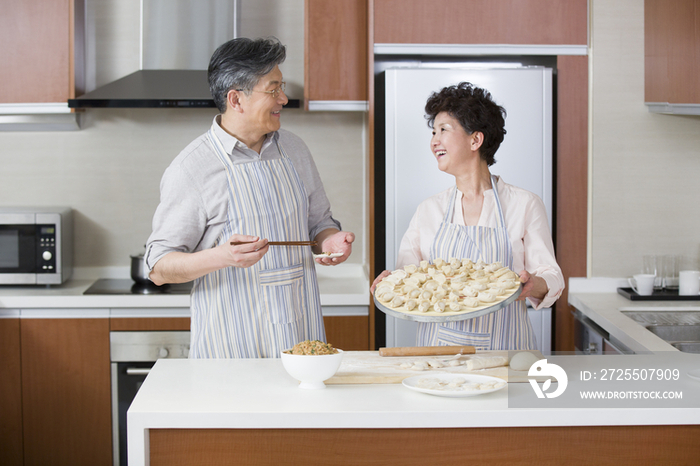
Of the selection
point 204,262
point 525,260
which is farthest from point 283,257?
point 525,260

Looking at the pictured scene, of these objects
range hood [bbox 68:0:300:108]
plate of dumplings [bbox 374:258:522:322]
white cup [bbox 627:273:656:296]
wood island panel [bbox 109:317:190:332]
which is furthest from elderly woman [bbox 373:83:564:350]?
range hood [bbox 68:0:300:108]

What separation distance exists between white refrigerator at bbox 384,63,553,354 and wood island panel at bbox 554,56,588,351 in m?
0.11

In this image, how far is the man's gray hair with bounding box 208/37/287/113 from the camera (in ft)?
5.84

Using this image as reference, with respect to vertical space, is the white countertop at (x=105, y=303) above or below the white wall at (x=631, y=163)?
→ below

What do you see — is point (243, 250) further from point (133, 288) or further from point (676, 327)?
point (676, 327)

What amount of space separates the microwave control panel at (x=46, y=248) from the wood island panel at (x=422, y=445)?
1.85 m

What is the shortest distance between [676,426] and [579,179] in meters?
1.47

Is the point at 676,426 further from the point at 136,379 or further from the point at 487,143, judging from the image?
the point at 136,379

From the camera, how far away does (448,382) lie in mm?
1420

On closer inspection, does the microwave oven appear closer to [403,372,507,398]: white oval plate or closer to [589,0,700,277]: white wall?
[403,372,507,398]: white oval plate

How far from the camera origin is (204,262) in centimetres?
160

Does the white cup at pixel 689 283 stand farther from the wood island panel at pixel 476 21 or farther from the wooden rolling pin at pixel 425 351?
the wooden rolling pin at pixel 425 351

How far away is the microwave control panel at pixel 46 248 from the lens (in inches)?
113

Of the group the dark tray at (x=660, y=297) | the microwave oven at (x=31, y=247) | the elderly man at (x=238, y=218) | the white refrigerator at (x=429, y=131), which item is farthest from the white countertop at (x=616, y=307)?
the microwave oven at (x=31, y=247)
